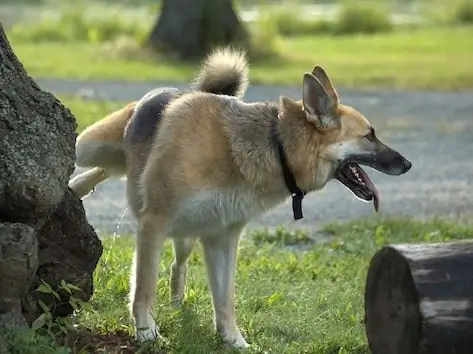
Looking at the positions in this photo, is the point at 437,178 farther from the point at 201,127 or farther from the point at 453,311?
the point at 453,311

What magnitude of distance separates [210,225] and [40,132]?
1.14 m

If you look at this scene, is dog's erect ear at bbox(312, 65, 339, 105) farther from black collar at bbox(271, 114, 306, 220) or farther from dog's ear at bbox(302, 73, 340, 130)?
black collar at bbox(271, 114, 306, 220)

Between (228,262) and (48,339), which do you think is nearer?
(48,339)

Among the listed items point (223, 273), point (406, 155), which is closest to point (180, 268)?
point (223, 273)

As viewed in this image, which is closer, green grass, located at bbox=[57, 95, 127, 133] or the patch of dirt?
the patch of dirt

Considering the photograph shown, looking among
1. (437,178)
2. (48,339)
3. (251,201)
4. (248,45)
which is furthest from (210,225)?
(248,45)

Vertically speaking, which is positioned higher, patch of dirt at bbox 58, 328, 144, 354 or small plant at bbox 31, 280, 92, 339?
small plant at bbox 31, 280, 92, 339

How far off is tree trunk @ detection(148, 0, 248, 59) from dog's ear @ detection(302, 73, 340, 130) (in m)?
17.8

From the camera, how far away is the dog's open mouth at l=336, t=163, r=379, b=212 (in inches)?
251

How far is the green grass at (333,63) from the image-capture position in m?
21.1

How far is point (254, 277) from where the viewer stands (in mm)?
Answer: 7996

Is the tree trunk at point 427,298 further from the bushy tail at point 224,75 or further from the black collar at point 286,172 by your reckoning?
the bushy tail at point 224,75

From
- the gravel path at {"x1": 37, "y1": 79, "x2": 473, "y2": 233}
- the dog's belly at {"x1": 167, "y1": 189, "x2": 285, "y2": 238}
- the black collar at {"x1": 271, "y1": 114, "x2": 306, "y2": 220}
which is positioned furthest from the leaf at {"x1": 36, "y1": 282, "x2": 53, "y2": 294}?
the gravel path at {"x1": 37, "y1": 79, "x2": 473, "y2": 233}

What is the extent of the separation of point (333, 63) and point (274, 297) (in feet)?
57.3
